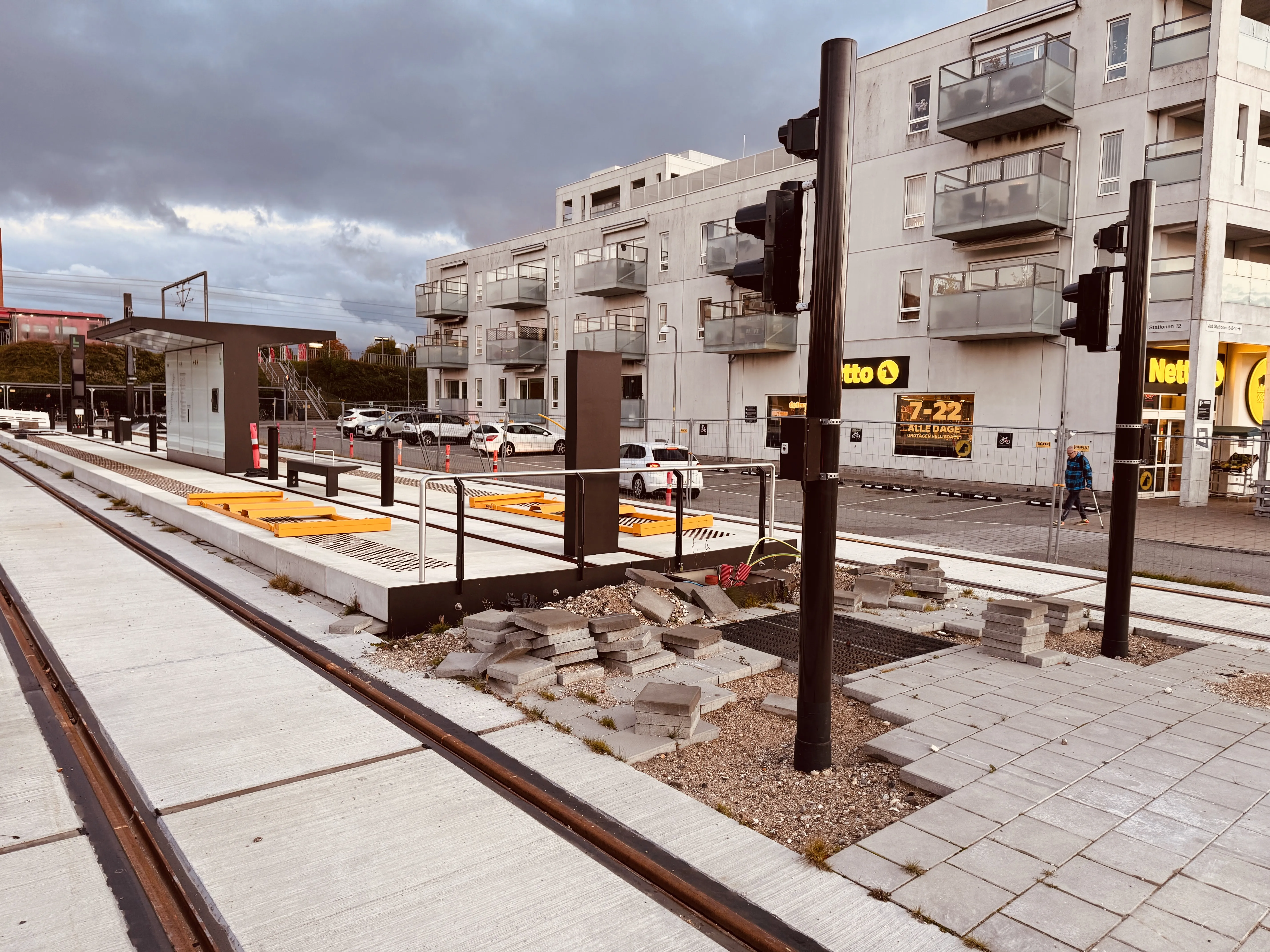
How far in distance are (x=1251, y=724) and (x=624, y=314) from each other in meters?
34.2

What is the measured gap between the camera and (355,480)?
701 inches

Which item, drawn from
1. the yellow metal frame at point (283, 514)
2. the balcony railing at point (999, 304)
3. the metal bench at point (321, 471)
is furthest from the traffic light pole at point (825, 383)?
the balcony railing at point (999, 304)

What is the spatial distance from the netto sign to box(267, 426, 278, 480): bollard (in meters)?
17.2

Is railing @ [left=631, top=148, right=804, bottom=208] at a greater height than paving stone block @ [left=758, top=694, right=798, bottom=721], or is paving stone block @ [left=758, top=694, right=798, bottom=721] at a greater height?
railing @ [left=631, top=148, right=804, bottom=208]

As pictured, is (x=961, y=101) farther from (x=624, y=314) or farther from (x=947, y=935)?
(x=947, y=935)

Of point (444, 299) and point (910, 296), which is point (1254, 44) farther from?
point (444, 299)

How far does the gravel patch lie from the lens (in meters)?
3.97

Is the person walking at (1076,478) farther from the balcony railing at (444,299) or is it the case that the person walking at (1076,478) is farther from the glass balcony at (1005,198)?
the balcony railing at (444,299)

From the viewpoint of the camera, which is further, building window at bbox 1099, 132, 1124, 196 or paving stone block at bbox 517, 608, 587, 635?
A: building window at bbox 1099, 132, 1124, 196

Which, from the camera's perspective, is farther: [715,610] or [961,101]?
[961,101]

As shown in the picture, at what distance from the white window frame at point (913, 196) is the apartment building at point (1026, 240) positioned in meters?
0.06

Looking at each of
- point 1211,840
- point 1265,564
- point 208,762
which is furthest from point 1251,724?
point 1265,564

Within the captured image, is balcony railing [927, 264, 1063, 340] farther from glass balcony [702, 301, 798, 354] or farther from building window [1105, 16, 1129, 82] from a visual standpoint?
glass balcony [702, 301, 798, 354]

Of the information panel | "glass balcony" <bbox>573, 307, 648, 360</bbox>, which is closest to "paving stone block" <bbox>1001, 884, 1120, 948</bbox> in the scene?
the information panel
